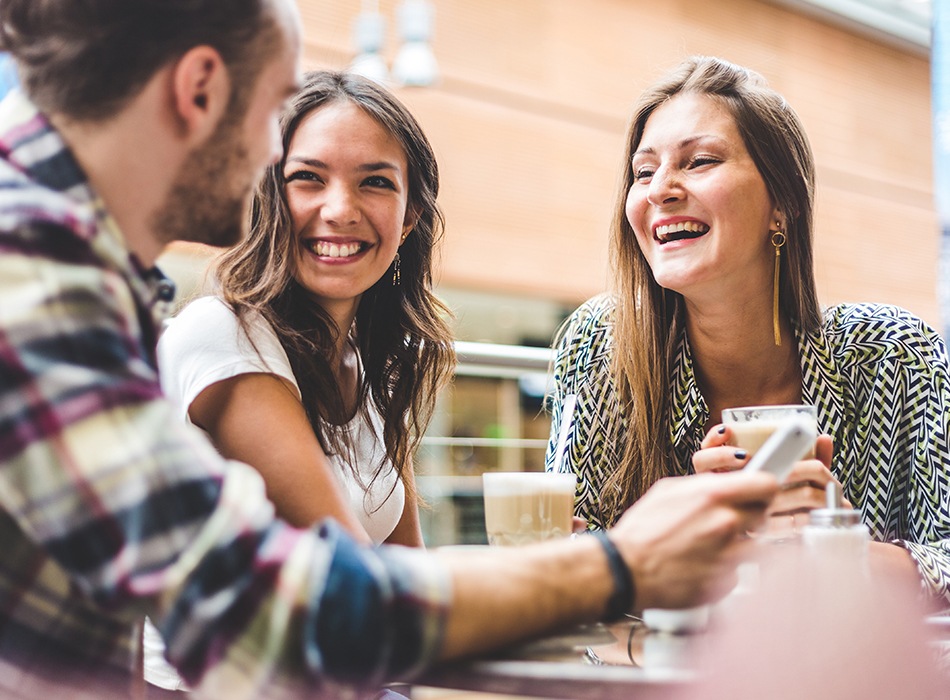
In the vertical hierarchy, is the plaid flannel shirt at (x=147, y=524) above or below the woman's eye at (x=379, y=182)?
below

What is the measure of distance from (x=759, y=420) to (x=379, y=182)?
0.90 meters

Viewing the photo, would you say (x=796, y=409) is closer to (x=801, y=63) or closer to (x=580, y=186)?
(x=580, y=186)

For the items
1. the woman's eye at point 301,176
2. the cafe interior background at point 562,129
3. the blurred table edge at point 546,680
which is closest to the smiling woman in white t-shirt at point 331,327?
the woman's eye at point 301,176

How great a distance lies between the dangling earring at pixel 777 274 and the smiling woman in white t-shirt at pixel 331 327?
2.30ft

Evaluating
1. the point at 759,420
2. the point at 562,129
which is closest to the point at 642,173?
the point at 759,420

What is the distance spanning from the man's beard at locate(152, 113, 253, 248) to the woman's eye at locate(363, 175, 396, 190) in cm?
93

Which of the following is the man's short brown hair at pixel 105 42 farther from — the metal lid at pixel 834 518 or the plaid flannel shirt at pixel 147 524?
the metal lid at pixel 834 518

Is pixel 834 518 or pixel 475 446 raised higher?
pixel 834 518

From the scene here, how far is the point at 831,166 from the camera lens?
10.2 metres

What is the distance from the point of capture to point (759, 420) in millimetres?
1443

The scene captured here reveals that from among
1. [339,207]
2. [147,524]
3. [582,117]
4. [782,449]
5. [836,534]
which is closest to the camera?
[147,524]

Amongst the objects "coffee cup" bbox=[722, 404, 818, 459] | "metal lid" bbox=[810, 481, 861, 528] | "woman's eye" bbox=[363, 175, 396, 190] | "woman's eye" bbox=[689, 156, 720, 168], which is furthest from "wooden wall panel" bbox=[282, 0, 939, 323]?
"metal lid" bbox=[810, 481, 861, 528]

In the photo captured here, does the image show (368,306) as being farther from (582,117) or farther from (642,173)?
(582,117)

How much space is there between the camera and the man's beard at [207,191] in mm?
999
